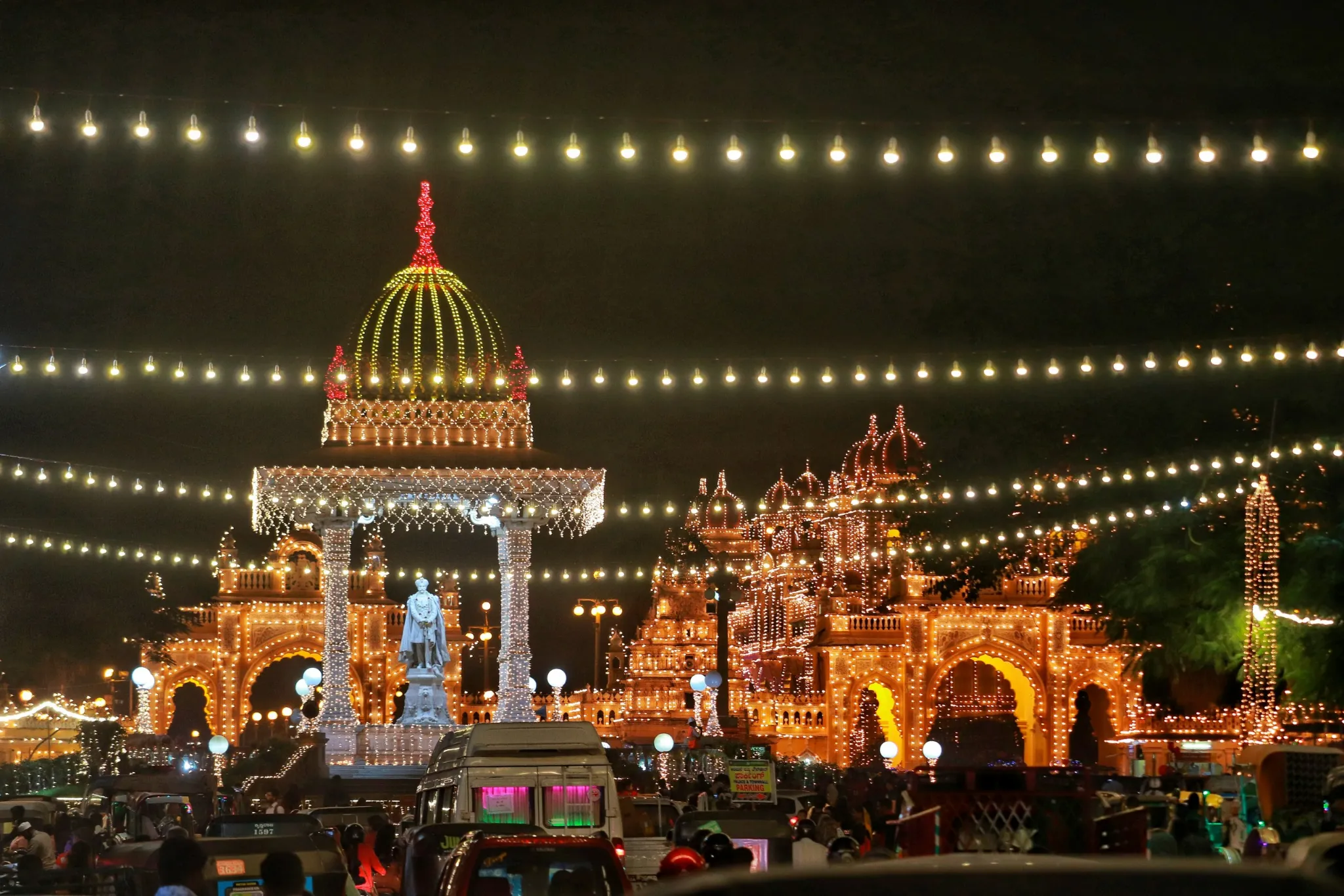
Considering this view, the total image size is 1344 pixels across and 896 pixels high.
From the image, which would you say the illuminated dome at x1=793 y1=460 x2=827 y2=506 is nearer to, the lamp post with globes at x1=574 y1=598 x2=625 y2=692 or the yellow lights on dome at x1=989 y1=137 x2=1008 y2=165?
the lamp post with globes at x1=574 y1=598 x2=625 y2=692

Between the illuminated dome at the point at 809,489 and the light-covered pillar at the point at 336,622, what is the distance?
2307 cm

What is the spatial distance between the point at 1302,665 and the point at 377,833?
1856 centimetres

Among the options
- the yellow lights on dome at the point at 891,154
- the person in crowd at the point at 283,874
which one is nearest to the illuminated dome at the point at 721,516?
the yellow lights on dome at the point at 891,154

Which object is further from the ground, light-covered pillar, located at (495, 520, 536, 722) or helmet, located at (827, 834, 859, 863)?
light-covered pillar, located at (495, 520, 536, 722)

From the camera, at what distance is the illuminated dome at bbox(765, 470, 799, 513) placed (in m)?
58.6

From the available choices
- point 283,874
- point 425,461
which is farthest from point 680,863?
point 425,461

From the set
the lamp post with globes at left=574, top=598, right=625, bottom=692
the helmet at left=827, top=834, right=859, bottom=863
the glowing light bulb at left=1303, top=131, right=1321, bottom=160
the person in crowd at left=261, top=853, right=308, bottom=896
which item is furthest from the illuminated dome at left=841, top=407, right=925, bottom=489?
the person in crowd at left=261, top=853, right=308, bottom=896

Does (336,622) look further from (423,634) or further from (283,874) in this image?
(283,874)

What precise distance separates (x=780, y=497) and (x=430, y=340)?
2735 centimetres

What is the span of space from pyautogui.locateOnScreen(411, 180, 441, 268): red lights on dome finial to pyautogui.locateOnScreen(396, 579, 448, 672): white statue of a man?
5.76 meters

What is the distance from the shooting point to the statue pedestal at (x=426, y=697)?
118ft

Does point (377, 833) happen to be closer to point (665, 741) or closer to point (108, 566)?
point (665, 741)

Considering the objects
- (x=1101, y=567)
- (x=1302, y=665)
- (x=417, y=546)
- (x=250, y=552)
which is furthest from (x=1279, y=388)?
(x=250, y=552)

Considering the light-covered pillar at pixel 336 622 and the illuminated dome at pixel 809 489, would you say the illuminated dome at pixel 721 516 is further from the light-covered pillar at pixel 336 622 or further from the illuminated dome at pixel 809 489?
the light-covered pillar at pixel 336 622
